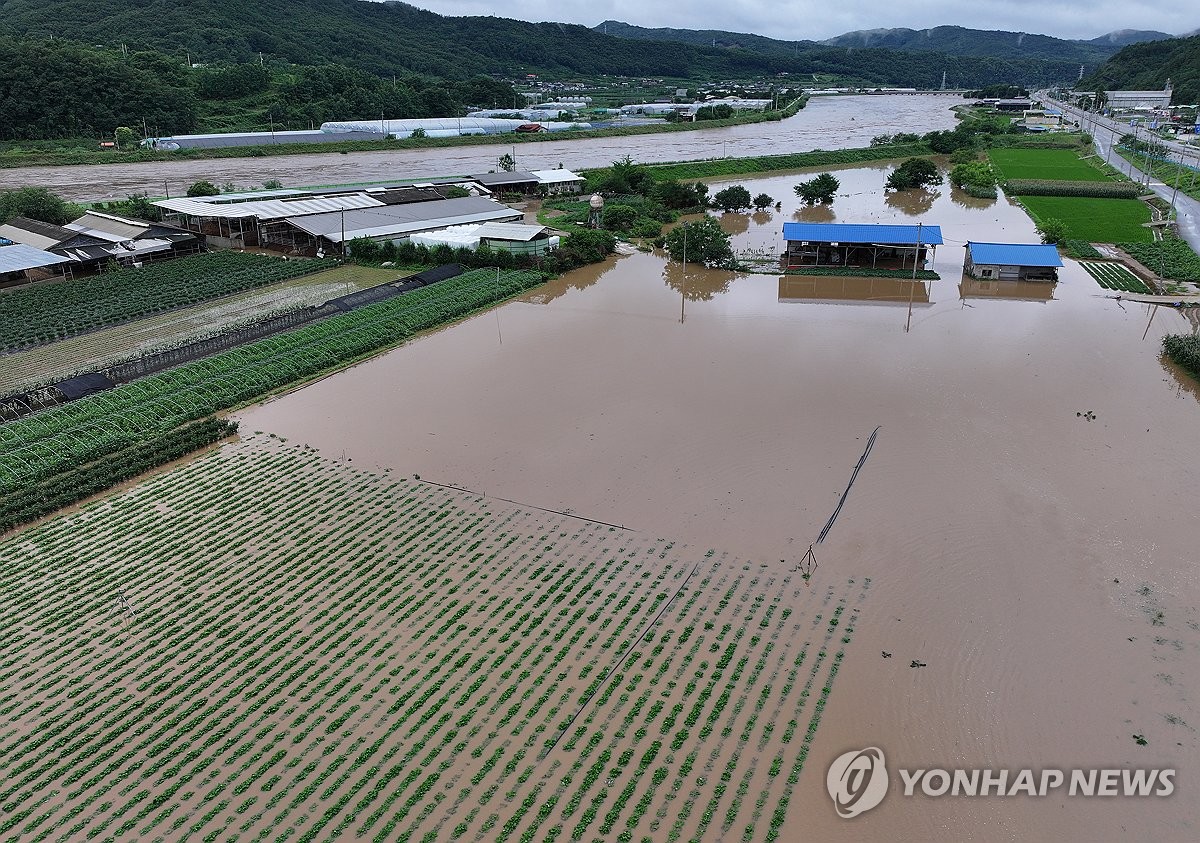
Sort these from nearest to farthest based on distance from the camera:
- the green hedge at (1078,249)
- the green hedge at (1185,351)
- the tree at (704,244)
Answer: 1. the green hedge at (1185,351)
2. the tree at (704,244)
3. the green hedge at (1078,249)

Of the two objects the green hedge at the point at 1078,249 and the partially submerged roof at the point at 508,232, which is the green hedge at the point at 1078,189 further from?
the partially submerged roof at the point at 508,232

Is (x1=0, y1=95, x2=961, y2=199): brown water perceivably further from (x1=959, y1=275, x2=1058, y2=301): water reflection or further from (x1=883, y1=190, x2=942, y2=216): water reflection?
(x1=959, y1=275, x2=1058, y2=301): water reflection

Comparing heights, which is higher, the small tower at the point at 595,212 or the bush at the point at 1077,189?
the bush at the point at 1077,189

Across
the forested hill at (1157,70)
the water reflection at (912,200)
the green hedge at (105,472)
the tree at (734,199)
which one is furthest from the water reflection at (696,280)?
the forested hill at (1157,70)

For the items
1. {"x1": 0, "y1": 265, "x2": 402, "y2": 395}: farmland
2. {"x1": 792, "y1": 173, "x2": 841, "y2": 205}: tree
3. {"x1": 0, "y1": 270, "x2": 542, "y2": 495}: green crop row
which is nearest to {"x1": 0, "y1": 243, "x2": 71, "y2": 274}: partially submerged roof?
{"x1": 0, "y1": 265, "x2": 402, "y2": 395}: farmland

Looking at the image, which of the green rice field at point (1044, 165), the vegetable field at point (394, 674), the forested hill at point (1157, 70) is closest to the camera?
the vegetable field at point (394, 674)

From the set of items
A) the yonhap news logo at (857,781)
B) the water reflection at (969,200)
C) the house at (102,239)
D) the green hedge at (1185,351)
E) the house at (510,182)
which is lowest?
the yonhap news logo at (857,781)

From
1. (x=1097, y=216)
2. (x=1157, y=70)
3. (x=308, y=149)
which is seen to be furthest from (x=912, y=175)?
(x=1157, y=70)
